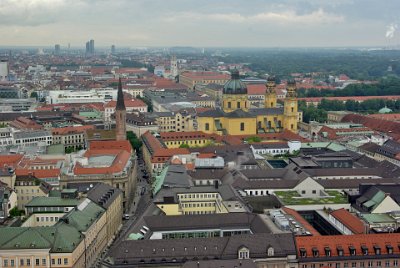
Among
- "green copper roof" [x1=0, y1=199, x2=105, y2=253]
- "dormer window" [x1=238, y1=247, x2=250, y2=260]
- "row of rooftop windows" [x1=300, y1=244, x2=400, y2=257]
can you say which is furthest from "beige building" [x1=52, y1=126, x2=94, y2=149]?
"row of rooftop windows" [x1=300, y1=244, x2=400, y2=257]

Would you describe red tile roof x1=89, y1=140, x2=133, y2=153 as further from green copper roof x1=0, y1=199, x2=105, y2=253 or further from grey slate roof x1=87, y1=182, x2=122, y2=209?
green copper roof x1=0, y1=199, x2=105, y2=253

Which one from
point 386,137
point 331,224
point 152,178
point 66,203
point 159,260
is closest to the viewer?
point 159,260

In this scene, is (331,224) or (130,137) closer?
(331,224)

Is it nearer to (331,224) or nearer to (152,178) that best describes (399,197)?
(331,224)

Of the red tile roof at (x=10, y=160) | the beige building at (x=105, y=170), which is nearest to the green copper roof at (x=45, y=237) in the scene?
the beige building at (x=105, y=170)

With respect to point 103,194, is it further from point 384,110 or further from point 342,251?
point 384,110

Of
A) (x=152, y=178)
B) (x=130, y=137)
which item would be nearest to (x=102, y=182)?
(x=152, y=178)
